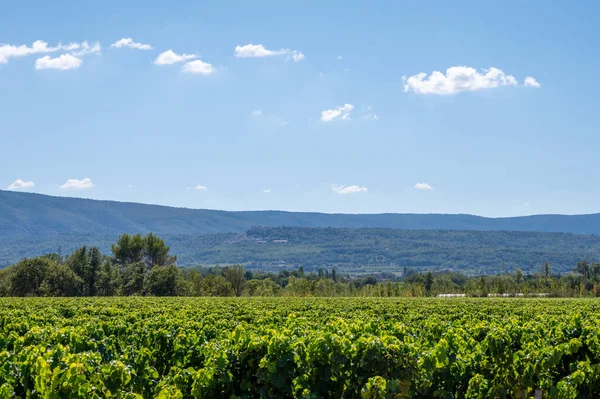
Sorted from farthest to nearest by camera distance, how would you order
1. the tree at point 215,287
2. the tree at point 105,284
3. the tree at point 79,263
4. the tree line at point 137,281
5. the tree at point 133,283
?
the tree at point 215,287, the tree at point 133,283, the tree at point 79,263, the tree at point 105,284, the tree line at point 137,281

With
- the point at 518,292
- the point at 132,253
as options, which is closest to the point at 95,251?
the point at 132,253

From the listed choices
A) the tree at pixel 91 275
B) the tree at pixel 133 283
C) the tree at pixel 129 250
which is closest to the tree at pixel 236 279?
the tree at pixel 129 250

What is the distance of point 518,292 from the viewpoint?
11769cm

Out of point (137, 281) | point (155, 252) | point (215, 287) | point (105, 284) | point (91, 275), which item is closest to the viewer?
point (91, 275)

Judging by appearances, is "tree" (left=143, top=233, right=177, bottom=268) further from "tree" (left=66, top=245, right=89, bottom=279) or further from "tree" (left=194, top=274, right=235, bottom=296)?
"tree" (left=66, top=245, right=89, bottom=279)

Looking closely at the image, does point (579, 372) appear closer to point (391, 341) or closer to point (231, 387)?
point (391, 341)

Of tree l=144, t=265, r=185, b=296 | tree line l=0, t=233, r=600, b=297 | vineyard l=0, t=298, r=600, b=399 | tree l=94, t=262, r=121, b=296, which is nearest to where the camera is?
vineyard l=0, t=298, r=600, b=399

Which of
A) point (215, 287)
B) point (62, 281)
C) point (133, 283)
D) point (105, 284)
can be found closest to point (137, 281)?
point (133, 283)

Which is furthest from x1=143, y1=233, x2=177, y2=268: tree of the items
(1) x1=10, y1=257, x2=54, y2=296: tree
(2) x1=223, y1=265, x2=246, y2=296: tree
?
(1) x1=10, y1=257, x2=54, y2=296: tree

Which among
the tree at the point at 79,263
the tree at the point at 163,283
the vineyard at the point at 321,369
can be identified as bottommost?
the tree at the point at 163,283

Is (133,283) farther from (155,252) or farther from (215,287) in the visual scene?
(155,252)

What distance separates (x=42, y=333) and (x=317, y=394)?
6.65m

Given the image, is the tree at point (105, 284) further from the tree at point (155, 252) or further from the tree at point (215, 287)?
the tree at point (155, 252)

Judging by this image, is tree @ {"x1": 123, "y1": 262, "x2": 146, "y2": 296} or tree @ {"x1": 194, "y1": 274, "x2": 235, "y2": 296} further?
tree @ {"x1": 194, "y1": 274, "x2": 235, "y2": 296}
